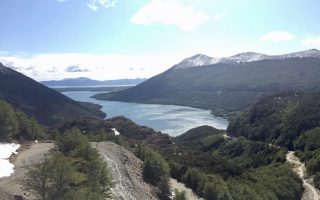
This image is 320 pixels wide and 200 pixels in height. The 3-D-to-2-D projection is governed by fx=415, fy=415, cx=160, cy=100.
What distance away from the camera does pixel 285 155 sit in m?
156

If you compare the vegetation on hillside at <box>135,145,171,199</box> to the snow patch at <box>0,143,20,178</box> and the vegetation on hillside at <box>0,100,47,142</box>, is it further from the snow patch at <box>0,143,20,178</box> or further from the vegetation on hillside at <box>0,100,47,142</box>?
the vegetation on hillside at <box>0,100,47,142</box>

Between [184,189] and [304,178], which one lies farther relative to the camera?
[304,178]

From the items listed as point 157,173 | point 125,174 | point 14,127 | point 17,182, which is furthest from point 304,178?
point 17,182

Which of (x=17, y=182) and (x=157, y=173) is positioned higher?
(x=17, y=182)

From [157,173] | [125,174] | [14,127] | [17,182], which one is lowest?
[157,173]

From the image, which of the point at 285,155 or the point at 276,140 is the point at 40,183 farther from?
the point at 276,140

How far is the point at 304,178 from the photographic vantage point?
12112cm

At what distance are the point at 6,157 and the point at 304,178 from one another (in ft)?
288

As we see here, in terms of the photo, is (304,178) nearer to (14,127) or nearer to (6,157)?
(14,127)

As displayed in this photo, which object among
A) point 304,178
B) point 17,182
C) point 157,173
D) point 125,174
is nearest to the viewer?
point 17,182

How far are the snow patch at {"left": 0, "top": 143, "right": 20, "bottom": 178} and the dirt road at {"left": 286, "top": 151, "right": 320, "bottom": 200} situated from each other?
7003 cm

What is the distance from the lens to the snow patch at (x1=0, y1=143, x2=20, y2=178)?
5581 centimetres

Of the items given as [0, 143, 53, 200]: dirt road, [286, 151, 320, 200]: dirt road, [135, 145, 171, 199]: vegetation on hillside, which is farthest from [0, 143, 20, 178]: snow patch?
[286, 151, 320, 200]: dirt road

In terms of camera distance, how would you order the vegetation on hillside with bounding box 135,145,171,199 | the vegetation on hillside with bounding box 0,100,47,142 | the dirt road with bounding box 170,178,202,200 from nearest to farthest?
the vegetation on hillside with bounding box 135,145,171,199 → the dirt road with bounding box 170,178,202,200 → the vegetation on hillside with bounding box 0,100,47,142
